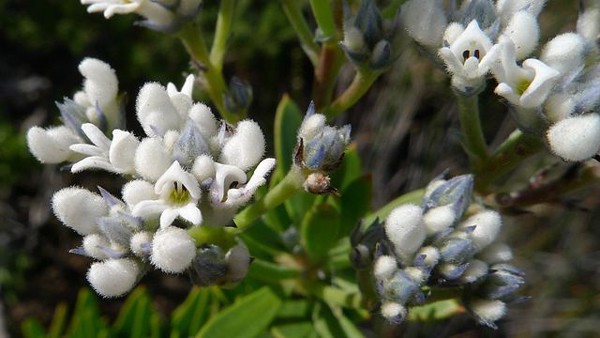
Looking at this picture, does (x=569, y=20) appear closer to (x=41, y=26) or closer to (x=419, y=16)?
(x=419, y=16)

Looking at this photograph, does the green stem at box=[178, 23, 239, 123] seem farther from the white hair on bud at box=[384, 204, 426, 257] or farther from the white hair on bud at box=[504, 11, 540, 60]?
the white hair on bud at box=[504, 11, 540, 60]

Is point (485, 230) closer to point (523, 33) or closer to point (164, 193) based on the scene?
point (523, 33)

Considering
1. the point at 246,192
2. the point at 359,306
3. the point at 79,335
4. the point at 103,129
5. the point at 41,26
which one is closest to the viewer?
the point at 246,192

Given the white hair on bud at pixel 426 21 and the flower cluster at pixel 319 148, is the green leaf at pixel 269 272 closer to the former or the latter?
the flower cluster at pixel 319 148

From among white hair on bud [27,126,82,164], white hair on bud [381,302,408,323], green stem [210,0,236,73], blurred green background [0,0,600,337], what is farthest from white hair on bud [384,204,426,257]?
blurred green background [0,0,600,337]

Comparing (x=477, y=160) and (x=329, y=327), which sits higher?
(x=477, y=160)

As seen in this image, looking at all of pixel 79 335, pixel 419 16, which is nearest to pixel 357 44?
pixel 419 16
